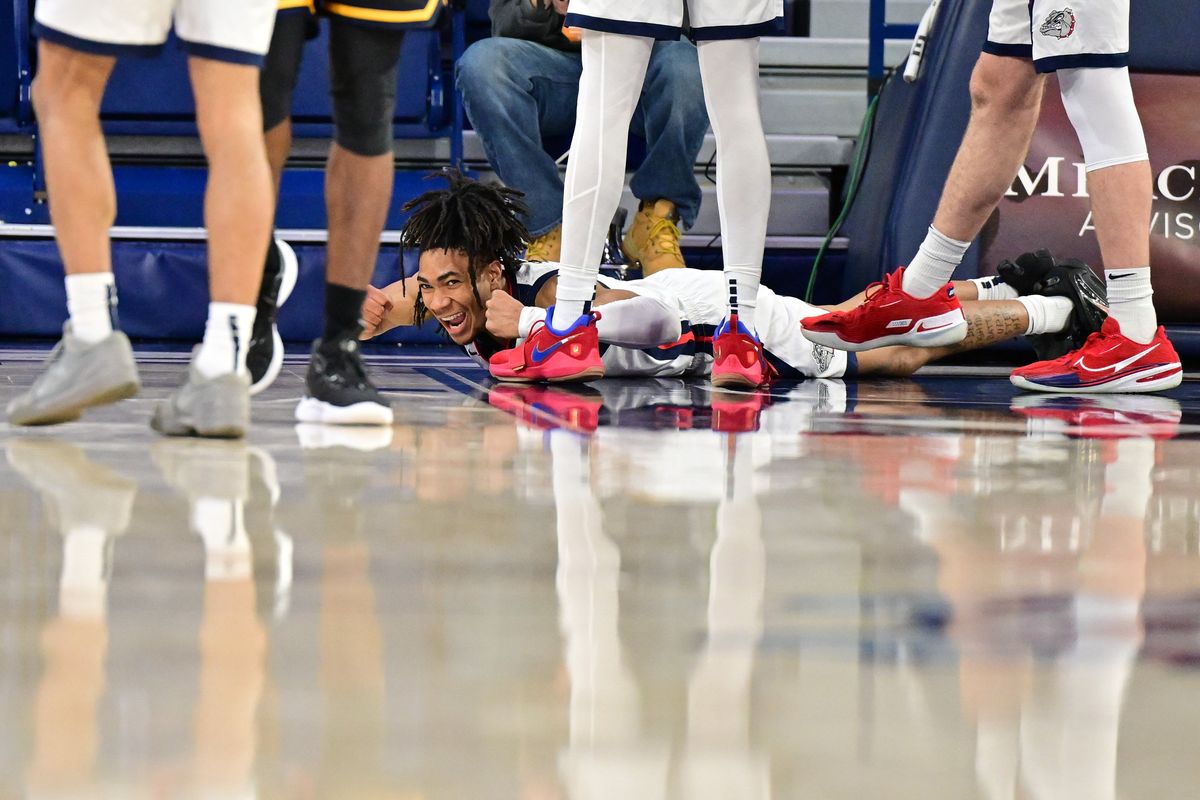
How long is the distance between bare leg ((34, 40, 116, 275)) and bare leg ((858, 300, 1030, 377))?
5.67 feet

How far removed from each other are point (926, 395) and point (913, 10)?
2727mm

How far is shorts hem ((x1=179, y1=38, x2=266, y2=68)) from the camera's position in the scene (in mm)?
1324

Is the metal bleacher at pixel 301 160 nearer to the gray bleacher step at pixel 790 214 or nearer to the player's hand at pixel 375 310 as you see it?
the gray bleacher step at pixel 790 214

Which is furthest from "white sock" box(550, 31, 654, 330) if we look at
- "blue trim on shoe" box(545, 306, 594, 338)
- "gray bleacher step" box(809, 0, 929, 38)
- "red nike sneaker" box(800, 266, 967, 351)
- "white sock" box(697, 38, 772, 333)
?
"gray bleacher step" box(809, 0, 929, 38)

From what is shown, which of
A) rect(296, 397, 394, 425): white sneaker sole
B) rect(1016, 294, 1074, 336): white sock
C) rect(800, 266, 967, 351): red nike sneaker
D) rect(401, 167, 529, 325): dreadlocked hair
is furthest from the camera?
rect(1016, 294, 1074, 336): white sock

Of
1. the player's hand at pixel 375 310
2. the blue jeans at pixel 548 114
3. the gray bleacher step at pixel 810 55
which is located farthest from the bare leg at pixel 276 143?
the gray bleacher step at pixel 810 55

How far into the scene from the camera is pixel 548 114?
10.9 feet

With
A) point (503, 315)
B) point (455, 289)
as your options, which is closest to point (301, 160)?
point (455, 289)

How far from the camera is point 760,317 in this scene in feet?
8.76

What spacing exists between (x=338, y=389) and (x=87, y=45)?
47 centimetres

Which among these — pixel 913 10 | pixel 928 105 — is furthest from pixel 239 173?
pixel 913 10

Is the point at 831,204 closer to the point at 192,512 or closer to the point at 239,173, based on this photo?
the point at 239,173

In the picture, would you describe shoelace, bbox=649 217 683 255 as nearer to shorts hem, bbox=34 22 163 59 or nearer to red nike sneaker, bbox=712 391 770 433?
red nike sneaker, bbox=712 391 770 433

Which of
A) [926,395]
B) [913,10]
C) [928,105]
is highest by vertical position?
[913,10]
